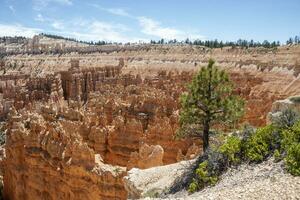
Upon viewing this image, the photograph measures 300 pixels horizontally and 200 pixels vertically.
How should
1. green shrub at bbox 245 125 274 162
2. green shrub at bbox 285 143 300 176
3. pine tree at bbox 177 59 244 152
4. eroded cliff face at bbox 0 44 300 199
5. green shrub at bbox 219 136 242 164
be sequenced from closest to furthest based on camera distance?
green shrub at bbox 285 143 300 176, green shrub at bbox 245 125 274 162, green shrub at bbox 219 136 242 164, pine tree at bbox 177 59 244 152, eroded cliff face at bbox 0 44 300 199

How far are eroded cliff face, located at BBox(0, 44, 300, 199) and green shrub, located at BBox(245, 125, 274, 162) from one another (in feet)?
28.4

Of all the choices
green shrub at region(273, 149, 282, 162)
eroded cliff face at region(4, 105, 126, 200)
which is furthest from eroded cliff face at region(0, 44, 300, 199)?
green shrub at region(273, 149, 282, 162)

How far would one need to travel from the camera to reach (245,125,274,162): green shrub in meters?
12.3

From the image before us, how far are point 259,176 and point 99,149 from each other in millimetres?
19653

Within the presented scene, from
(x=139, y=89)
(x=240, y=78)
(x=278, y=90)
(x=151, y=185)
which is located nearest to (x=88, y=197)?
(x=151, y=185)

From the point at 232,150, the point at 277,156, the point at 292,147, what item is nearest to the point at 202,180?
the point at 232,150

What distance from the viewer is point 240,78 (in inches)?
2347

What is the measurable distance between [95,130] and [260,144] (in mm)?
18818

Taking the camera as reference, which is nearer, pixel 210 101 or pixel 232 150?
pixel 232 150

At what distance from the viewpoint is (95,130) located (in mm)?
29875

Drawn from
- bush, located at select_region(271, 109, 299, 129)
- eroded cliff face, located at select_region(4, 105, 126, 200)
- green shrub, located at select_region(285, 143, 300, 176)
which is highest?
bush, located at select_region(271, 109, 299, 129)

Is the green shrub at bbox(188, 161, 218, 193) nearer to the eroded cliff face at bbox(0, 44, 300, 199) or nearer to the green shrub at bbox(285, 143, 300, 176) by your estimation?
the green shrub at bbox(285, 143, 300, 176)

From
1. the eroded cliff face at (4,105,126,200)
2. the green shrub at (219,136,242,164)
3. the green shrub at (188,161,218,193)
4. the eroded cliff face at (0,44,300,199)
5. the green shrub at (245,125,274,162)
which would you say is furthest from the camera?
the eroded cliff face at (0,44,300,199)

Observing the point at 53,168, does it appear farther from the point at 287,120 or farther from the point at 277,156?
the point at 277,156
